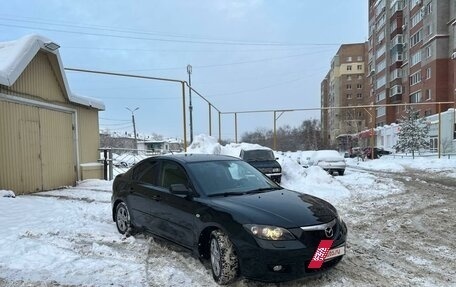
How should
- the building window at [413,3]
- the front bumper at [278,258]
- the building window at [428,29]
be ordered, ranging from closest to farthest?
the front bumper at [278,258]
the building window at [428,29]
the building window at [413,3]

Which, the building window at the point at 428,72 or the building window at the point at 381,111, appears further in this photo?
the building window at the point at 381,111

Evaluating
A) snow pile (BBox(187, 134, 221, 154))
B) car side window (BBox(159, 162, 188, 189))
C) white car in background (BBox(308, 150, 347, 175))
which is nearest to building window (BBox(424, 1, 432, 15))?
white car in background (BBox(308, 150, 347, 175))

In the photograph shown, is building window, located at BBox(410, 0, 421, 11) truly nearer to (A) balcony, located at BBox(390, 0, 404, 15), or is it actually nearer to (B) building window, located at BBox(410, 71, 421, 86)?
(A) balcony, located at BBox(390, 0, 404, 15)

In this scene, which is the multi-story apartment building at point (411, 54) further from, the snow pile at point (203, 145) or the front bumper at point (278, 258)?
the front bumper at point (278, 258)

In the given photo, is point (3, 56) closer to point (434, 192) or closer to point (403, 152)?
point (434, 192)

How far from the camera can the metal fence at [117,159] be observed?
1705 centimetres

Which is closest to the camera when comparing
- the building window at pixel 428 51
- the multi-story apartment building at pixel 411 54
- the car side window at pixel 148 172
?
the car side window at pixel 148 172

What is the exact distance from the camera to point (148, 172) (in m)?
7.11

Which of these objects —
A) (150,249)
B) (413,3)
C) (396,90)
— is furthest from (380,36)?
(150,249)

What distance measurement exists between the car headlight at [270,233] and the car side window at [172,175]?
1629 mm

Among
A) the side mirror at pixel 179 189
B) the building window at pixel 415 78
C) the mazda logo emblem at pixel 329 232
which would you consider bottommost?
the mazda logo emblem at pixel 329 232

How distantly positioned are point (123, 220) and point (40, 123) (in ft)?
24.0

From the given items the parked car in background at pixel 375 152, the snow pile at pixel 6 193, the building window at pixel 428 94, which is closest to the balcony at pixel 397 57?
the building window at pixel 428 94

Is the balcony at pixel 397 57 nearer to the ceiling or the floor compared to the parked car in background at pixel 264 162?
nearer to the ceiling
